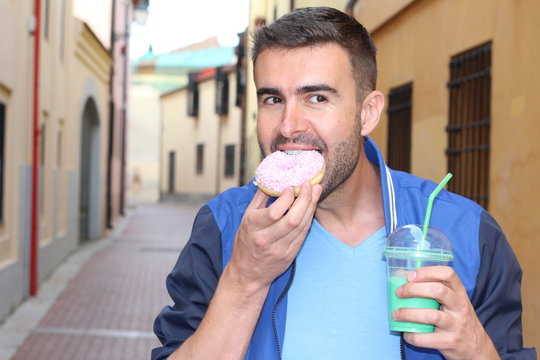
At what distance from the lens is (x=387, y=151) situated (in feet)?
28.6

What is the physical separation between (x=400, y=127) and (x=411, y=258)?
21.7 ft

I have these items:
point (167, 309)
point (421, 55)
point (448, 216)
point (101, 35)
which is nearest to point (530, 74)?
point (421, 55)

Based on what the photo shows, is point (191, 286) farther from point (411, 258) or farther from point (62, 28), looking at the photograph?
point (62, 28)

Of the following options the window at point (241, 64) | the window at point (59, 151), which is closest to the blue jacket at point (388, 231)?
the window at point (59, 151)

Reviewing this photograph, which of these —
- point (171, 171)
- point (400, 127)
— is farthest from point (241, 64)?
point (171, 171)

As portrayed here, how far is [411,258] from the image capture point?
6.03 ft

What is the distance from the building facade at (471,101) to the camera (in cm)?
493

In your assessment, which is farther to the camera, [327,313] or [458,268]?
Answer: [327,313]

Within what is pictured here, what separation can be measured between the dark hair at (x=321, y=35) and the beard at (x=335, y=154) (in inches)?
6.6

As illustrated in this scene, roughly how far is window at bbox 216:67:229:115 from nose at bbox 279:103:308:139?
28902mm

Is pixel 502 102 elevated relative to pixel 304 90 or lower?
elevated

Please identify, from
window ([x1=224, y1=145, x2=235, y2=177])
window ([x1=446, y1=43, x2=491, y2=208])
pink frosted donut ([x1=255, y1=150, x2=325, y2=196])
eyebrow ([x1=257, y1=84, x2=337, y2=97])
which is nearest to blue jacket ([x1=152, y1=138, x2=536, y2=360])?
pink frosted donut ([x1=255, y1=150, x2=325, y2=196])

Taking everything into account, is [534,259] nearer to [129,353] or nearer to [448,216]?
[448,216]

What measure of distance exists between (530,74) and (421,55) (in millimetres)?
2534
